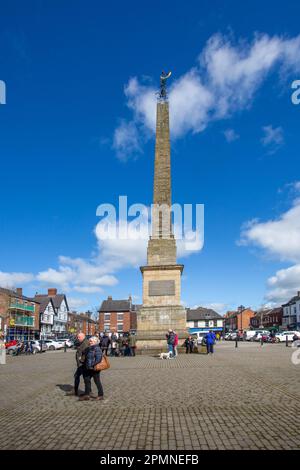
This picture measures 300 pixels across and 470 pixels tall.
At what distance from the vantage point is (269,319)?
99.1 meters

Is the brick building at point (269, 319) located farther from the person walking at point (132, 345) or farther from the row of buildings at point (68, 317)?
the person walking at point (132, 345)

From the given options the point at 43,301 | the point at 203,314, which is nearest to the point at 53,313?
the point at 43,301

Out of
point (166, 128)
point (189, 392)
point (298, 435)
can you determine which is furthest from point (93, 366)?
point (166, 128)

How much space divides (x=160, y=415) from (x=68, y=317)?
8356cm

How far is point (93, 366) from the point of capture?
832 centimetres

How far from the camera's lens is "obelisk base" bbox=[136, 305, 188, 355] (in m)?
21.8

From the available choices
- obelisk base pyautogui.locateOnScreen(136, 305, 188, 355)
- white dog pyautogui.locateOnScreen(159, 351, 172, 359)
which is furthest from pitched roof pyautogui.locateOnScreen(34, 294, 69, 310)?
white dog pyautogui.locateOnScreen(159, 351, 172, 359)

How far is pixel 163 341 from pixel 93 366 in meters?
13.9

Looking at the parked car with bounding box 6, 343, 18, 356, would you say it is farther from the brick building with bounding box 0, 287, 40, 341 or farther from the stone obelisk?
the brick building with bounding box 0, 287, 40, 341

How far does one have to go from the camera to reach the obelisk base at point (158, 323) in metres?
21.8

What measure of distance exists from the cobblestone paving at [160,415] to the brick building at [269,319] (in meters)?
83.6

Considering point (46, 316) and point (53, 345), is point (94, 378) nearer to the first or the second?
point (53, 345)

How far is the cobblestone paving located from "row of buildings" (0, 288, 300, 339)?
4824 cm
